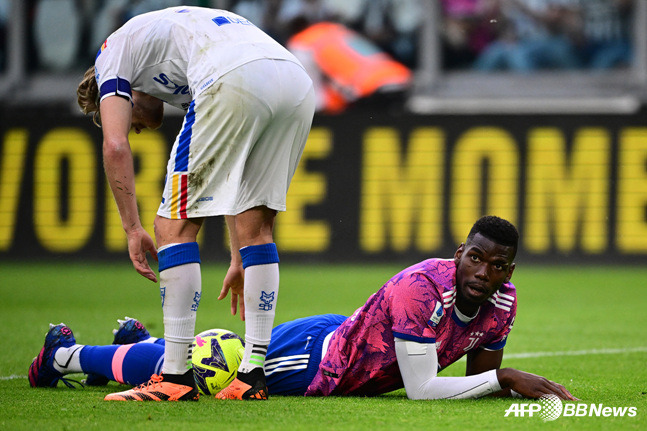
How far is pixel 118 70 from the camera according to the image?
153 inches

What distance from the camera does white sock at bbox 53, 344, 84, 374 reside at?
442 cm

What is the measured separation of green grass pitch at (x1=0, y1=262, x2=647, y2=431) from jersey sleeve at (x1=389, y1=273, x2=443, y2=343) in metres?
0.28

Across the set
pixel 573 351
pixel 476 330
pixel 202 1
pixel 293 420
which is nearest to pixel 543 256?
pixel 573 351

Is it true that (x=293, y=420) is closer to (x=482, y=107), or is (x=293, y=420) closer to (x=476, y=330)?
(x=476, y=330)

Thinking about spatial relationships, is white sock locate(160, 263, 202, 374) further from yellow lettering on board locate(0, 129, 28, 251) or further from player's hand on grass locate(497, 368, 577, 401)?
yellow lettering on board locate(0, 129, 28, 251)

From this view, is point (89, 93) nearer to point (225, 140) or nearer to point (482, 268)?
point (225, 140)

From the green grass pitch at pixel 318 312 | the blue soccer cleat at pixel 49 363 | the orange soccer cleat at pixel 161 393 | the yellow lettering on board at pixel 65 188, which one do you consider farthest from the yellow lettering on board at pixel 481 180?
the orange soccer cleat at pixel 161 393

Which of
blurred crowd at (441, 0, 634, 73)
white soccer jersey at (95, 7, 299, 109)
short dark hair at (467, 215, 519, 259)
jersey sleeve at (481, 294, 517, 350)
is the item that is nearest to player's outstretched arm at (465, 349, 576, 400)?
jersey sleeve at (481, 294, 517, 350)

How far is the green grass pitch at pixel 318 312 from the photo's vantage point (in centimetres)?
349

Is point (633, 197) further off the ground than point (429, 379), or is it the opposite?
point (429, 379)

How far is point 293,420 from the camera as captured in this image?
3506 millimetres

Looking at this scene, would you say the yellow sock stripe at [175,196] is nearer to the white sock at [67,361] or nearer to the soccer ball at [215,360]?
the soccer ball at [215,360]

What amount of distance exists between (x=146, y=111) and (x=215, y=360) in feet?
3.61

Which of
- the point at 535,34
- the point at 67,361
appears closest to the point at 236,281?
the point at 67,361
